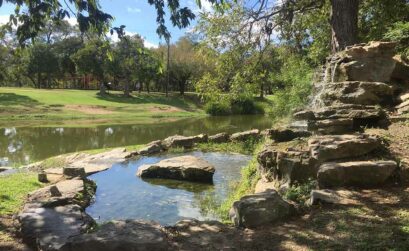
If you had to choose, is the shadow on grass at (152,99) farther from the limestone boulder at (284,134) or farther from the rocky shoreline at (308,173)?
the limestone boulder at (284,134)

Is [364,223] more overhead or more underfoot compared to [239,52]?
more underfoot

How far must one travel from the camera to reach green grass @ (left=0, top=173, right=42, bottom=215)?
320 inches

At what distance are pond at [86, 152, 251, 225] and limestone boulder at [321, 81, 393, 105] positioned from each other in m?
→ 3.39

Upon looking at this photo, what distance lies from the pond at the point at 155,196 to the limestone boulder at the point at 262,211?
2.23 m

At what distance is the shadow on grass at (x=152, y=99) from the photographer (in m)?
50.9

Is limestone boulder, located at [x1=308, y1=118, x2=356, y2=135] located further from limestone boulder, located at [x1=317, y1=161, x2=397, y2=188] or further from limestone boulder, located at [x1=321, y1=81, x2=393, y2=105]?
limestone boulder, located at [x1=317, y1=161, x2=397, y2=188]

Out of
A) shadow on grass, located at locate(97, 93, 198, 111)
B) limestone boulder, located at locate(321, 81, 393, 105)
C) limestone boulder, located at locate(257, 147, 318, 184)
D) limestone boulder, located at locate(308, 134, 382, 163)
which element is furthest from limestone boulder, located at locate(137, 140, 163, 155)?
shadow on grass, located at locate(97, 93, 198, 111)

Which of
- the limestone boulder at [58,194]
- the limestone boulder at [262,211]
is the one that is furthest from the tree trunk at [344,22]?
the limestone boulder at [58,194]

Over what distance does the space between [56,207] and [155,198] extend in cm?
327

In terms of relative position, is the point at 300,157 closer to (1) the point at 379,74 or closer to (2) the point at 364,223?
(2) the point at 364,223

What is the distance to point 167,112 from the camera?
45.8 metres

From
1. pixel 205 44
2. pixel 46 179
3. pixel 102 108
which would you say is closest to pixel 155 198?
pixel 46 179

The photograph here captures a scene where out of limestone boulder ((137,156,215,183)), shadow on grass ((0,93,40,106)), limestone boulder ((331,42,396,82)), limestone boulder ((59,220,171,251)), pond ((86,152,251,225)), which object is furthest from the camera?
shadow on grass ((0,93,40,106))

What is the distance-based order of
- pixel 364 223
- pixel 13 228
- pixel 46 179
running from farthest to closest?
pixel 46 179 → pixel 13 228 → pixel 364 223
